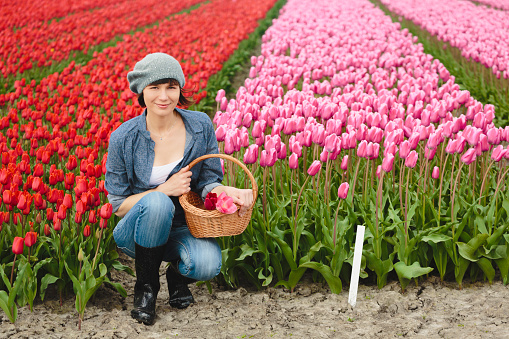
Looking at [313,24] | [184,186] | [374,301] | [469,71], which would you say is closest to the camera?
[184,186]

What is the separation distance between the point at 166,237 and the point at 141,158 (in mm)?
434

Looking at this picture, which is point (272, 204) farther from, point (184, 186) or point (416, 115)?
point (416, 115)

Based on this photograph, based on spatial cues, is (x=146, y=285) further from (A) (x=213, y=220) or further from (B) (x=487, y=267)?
(B) (x=487, y=267)

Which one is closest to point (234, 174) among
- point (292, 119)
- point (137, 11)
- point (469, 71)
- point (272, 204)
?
point (272, 204)

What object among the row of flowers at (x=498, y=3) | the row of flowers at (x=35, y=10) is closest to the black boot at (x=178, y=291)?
the row of flowers at (x=35, y=10)

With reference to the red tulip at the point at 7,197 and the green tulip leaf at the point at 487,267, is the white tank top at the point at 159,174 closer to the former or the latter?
the red tulip at the point at 7,197

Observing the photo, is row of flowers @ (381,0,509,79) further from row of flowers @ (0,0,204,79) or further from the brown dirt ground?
row of flowers @ (0,0,204,79)

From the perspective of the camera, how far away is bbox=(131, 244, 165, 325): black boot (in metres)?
2.80

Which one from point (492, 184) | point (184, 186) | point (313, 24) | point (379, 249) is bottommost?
point (379, 249)

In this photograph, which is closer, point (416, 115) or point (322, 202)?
point (322, 202)

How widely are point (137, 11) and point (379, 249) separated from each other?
1388 cm

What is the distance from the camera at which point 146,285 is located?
9.44 feet

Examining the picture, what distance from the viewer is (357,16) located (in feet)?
42.3

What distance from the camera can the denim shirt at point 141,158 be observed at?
9.28 ft
